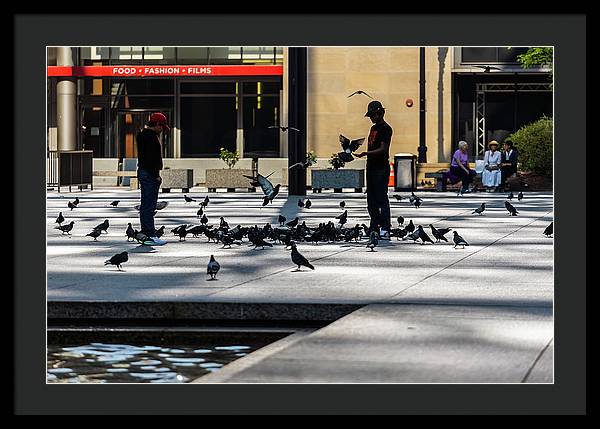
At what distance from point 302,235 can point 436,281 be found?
18.0ft

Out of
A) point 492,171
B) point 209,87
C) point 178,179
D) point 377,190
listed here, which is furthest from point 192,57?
point 377,190

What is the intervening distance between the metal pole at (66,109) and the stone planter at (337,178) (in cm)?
1408

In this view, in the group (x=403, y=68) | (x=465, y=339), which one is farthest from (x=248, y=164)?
(x=465, y=339)

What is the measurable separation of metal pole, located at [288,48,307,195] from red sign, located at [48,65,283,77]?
14.6 m

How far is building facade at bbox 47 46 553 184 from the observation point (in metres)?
46.4

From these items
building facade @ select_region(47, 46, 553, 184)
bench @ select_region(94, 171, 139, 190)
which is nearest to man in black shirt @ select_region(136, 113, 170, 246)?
bench @ select_region(94, 171, 139, 190)

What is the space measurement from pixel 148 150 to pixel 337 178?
853 inches

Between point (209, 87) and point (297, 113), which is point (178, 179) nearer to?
point (297, 113)

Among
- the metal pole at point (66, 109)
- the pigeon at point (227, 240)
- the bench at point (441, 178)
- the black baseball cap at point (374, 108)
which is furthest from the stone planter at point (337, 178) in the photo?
the pigeon at point (227, 240)

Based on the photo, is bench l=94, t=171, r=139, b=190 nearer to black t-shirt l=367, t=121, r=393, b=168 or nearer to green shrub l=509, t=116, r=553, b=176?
green shrub l=509, t=116, r=553, b=176

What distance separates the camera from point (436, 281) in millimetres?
11656

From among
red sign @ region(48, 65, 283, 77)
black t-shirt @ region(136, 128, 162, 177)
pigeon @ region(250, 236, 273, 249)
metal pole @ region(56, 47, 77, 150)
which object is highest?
red sign @ region(48, 65, 283, 77)
